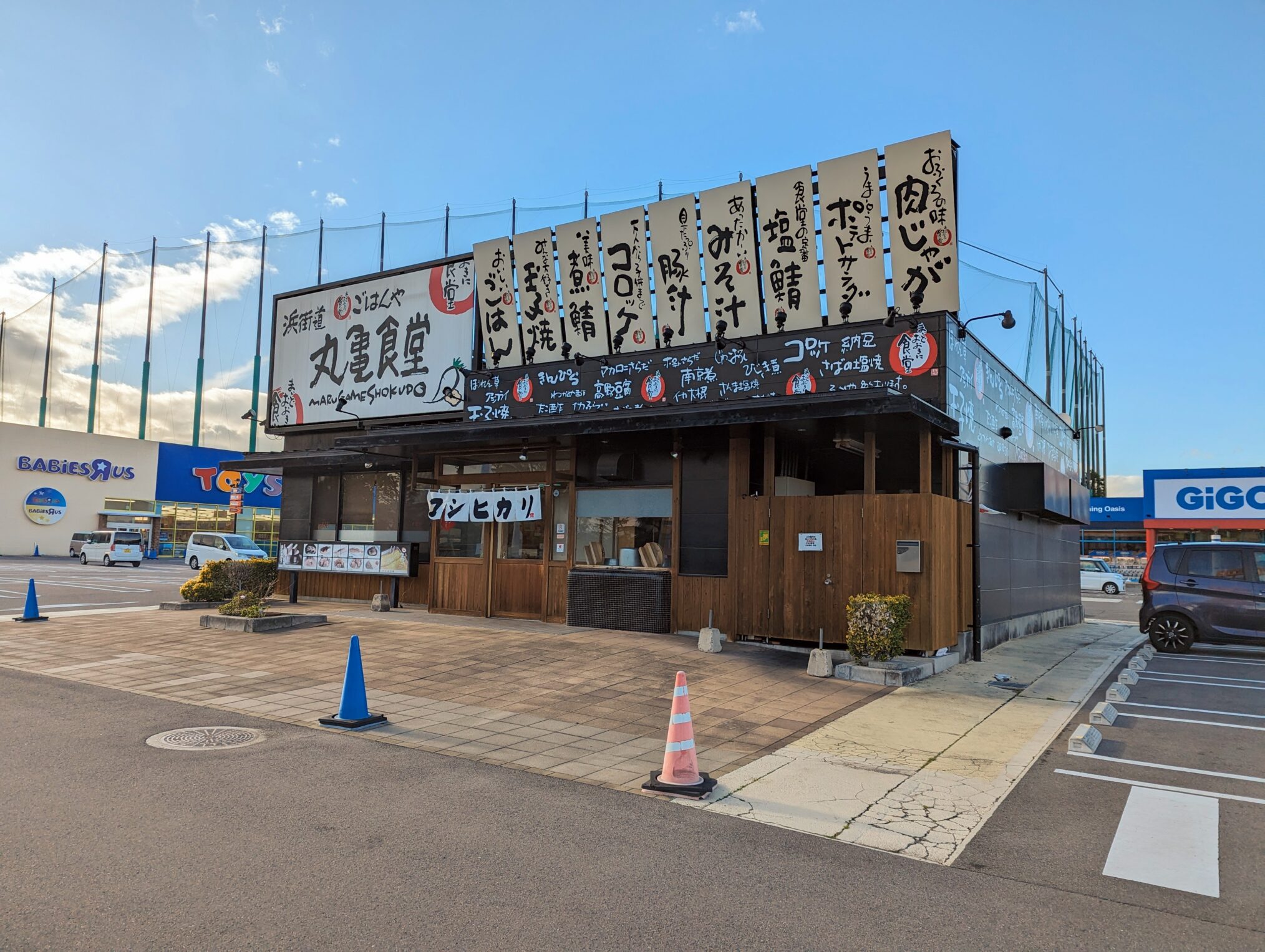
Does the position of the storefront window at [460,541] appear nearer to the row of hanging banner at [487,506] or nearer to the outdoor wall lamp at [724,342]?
the row of hanging banner at [487,506]

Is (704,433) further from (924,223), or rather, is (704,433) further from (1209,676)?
(1209,676)

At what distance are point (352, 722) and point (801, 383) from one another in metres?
8.88

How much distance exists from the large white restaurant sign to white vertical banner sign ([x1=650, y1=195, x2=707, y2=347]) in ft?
16.1

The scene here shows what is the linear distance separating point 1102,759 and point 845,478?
9.38 m

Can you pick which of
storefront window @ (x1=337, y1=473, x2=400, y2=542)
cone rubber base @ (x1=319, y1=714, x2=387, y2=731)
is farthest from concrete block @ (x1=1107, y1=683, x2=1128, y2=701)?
storefront window @ (x1=337, y1=473, x2=400, y2=542)

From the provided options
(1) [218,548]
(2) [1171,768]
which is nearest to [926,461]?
(2) [1171,768]

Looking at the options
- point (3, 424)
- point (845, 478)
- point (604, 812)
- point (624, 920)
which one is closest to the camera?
point (624, 920)

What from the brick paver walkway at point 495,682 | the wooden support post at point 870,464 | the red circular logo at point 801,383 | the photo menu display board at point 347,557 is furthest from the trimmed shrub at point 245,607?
the wooden support post at point 870,464

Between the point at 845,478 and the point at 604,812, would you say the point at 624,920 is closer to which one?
the point at 604,812

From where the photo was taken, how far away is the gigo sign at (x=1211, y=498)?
112 feet

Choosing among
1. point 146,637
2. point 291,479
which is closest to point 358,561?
point 291,479

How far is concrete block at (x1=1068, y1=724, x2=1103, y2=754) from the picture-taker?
23.1 feet

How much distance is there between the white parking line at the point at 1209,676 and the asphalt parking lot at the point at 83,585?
64.8 ft

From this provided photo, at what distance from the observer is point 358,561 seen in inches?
714
